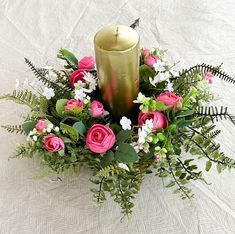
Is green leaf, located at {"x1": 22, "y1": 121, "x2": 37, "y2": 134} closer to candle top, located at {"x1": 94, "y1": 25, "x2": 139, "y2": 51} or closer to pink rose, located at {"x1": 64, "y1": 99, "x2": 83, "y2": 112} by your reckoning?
pink rose, located at {"x1": 64, "y1": 99, "x2": 83, "y2": 112}

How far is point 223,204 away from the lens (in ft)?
1.92

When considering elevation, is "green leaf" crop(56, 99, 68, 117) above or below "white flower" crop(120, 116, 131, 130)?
below

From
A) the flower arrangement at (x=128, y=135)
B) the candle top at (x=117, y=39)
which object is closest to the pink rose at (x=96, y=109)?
the flower arrangement at (x=128, y=135)

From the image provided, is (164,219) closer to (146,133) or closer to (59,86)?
(146,133)

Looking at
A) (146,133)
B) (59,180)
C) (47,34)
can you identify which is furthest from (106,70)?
(47,34)

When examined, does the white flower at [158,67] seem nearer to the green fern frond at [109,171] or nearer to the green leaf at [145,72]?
the green leaf at [145,72]

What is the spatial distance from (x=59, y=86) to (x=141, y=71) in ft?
0.48

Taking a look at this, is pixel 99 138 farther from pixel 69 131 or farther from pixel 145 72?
pixel 145 72

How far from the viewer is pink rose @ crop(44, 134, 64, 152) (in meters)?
0.53

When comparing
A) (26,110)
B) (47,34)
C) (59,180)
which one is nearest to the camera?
(59,180)

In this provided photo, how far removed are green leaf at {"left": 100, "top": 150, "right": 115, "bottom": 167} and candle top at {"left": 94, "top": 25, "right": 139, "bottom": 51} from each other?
0.15m

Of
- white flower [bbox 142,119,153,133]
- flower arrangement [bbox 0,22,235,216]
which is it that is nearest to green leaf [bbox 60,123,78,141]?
flower arrangement [bbox 0,22,235,216]

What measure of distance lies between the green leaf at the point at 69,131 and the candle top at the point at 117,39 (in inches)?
4.9

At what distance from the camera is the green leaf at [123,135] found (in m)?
0.54
